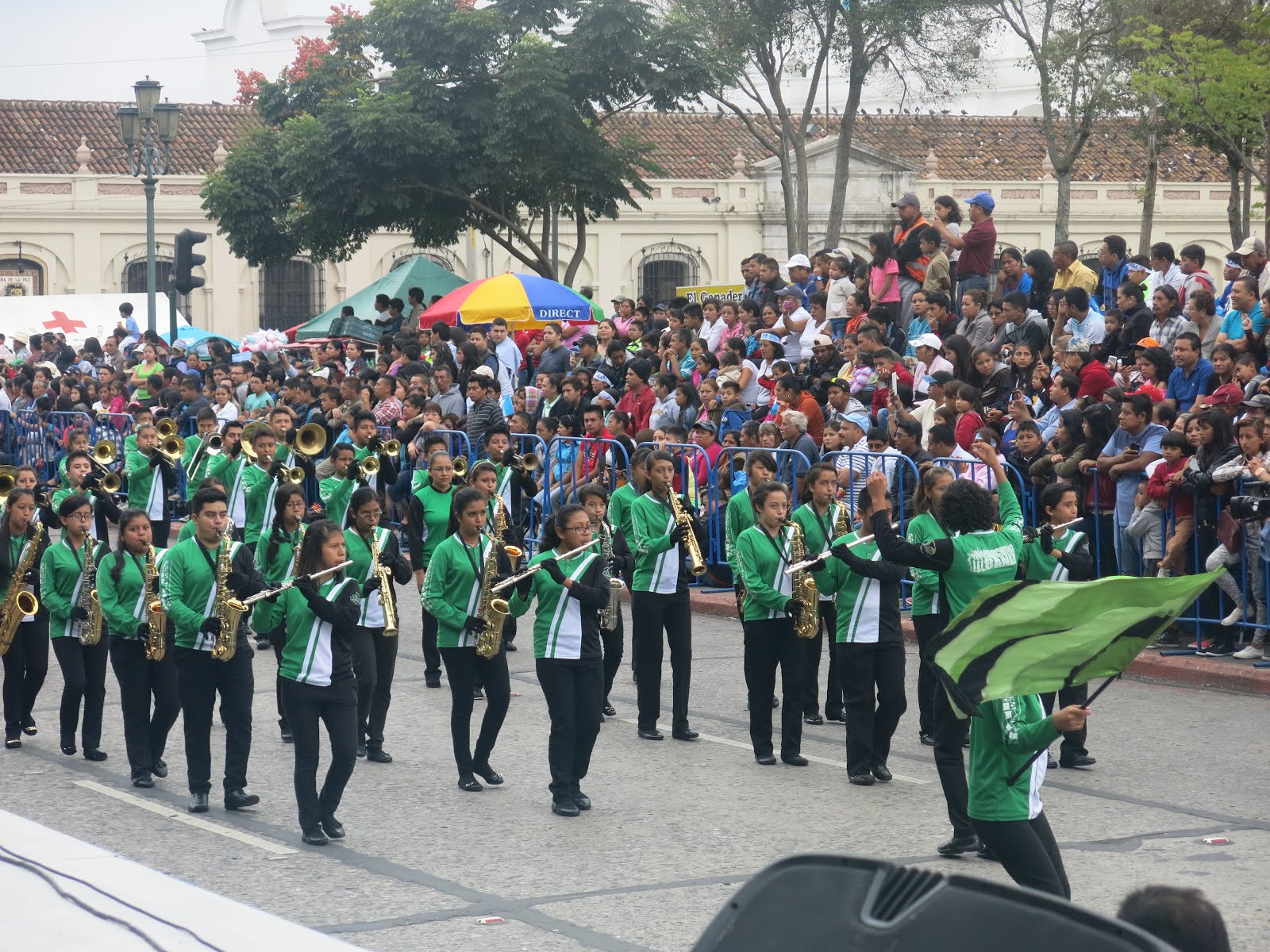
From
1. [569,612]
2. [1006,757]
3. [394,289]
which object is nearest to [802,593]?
[569,612]

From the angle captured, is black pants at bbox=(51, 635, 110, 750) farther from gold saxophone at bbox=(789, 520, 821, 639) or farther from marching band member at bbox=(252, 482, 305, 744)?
gold saxophone at bbox=(789, 520, 821, 639)

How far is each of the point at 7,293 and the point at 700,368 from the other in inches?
1109

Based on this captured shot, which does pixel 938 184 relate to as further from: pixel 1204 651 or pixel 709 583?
pixel 1204 651

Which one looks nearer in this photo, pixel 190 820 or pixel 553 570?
pixel 190 820

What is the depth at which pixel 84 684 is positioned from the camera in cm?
A: 990

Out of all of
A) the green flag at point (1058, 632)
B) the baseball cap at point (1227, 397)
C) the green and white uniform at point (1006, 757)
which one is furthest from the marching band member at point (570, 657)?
the baseball cap at point (1227, 397)

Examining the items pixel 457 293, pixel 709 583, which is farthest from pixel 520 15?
pixel 709 583

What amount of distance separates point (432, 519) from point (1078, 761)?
182 inches

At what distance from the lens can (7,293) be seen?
40.5 meters

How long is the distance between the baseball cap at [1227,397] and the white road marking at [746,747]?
14.6 feet

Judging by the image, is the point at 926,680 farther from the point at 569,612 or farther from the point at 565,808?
the point at 565,808

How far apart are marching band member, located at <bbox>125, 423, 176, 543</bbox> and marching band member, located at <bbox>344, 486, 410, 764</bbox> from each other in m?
5.95

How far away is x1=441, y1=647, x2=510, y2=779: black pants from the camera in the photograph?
9.06 m

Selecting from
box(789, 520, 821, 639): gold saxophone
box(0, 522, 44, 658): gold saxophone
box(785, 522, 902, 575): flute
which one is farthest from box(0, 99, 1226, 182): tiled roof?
box(785, 522, 902, 575): flute
